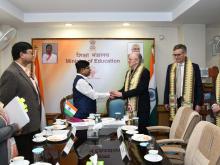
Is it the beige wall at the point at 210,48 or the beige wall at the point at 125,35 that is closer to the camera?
the beige wall at the point at 125,35

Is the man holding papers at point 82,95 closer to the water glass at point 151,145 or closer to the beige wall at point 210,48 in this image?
the water glass at point 151,145

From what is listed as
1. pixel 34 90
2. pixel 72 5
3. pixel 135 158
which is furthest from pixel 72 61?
pixel 135 158

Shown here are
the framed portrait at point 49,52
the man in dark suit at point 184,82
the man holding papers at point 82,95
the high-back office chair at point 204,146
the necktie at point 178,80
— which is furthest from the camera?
the framed portrait at point 49,52

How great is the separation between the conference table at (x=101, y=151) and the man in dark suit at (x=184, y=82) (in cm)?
147

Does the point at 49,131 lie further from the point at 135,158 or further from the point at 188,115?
the point at 188,115

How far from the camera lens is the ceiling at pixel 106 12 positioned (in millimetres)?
3809

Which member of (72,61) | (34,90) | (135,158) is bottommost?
(135,158)

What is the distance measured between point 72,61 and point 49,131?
2.64 meters

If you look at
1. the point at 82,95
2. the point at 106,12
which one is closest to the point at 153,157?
the point at 82,95

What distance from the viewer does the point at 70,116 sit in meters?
2.88

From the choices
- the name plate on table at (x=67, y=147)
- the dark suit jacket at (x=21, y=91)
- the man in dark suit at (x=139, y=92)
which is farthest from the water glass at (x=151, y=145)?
the man in dark suit at (x=139, y=92)

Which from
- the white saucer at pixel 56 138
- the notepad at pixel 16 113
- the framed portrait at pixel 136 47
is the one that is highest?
the framed portrait at pixel 136 47

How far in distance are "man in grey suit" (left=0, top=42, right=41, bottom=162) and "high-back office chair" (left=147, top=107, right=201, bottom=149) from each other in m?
1.21

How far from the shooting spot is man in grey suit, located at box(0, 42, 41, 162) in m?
2.29
